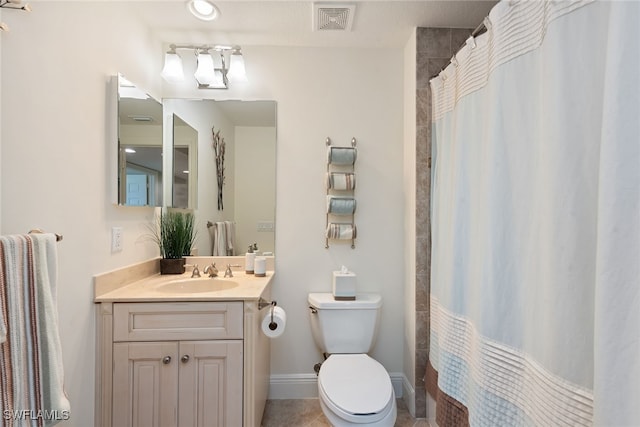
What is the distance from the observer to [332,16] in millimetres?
1687

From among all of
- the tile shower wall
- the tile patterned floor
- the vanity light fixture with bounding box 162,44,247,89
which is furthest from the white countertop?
the vanity light fixture with bounding box 162,44,247,89

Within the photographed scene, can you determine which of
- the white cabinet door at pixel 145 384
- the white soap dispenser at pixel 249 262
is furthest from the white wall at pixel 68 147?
the white soap dispenser at pixel 249 262

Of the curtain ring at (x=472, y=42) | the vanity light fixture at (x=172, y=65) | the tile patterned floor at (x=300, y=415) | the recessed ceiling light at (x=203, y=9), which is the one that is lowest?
the tile patterned floor at (x=300, y=415)

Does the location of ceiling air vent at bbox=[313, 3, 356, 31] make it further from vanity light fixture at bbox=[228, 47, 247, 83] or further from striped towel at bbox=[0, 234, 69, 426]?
striped towel at bbox=[0, 234, 69, 426]

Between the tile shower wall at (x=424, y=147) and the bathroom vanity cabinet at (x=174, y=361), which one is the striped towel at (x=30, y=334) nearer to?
the bathroom vanity cabinet at (x=174, y=361)

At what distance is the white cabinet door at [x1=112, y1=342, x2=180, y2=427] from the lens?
133 centimetres

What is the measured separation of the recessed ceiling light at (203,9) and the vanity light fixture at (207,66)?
0.21 metres

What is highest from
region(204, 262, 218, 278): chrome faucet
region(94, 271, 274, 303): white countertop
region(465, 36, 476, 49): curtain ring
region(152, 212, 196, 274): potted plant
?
region(465, 36, 476, 49): curtain ring

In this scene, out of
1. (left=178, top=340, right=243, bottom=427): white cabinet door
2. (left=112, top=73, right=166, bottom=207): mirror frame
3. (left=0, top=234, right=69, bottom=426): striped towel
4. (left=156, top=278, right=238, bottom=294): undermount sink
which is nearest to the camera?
(left=0, top=234, right=69, bottom=426): striped towel

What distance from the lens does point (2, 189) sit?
935 millimetres

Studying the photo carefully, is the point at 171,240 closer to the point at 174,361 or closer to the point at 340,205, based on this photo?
the point at 174,361

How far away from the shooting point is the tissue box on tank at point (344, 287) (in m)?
1.85

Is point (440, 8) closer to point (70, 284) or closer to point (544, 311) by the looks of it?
point (544, 311)

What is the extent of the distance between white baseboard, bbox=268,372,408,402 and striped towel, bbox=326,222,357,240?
3.14 ft
